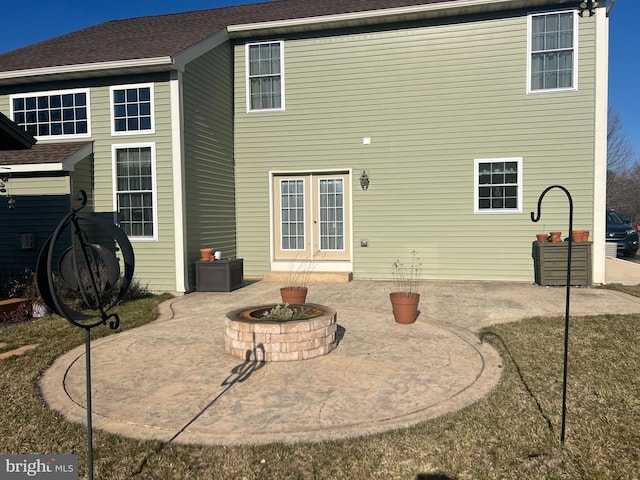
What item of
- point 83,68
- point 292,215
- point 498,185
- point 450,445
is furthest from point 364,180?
point 450,445

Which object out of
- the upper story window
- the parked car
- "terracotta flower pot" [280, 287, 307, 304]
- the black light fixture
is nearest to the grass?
"terracotta flower pot" [280, 287, 307, 304]

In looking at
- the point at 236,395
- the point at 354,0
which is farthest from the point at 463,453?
the point at 354,0

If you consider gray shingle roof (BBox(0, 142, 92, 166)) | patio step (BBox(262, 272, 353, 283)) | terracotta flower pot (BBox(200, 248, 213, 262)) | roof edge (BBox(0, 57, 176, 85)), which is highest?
roof edge (BBox(0, 57, 176, 85))

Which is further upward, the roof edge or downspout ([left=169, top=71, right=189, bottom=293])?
the roof edge

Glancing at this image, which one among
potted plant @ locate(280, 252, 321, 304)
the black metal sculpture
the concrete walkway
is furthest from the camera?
potted plant @ locate(280, 252, 321, 304)

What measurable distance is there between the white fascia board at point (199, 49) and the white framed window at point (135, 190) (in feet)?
6.44

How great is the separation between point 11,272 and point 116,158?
10.9 ft

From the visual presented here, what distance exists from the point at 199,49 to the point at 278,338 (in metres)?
7.97

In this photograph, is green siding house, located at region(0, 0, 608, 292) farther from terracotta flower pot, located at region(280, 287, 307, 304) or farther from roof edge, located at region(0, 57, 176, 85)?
terracotta flower pot, located at region(280, 287, 307, 304)

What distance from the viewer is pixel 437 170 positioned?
10891mm

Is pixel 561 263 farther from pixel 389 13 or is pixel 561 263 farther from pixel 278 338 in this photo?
pixel 278 338

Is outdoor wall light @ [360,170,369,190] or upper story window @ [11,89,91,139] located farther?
outdoor wall light @ [360,170,369,190]

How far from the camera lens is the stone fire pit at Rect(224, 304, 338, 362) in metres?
4.94

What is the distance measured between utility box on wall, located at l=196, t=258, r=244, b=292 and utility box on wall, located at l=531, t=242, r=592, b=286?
6979mm
